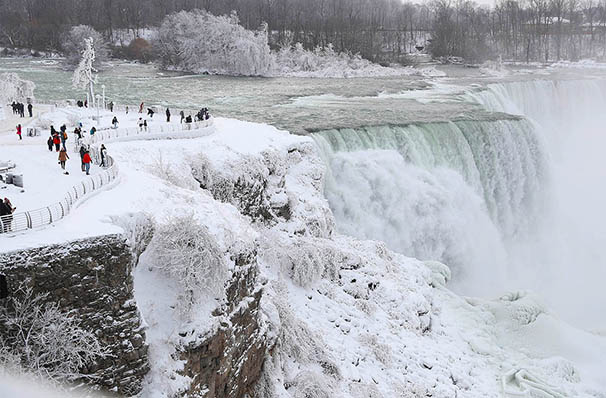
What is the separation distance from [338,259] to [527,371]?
21.7 ft

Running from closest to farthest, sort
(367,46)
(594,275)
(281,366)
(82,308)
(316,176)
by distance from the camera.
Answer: (82,308), (281,366), (316,176), (594,275), (367,46)

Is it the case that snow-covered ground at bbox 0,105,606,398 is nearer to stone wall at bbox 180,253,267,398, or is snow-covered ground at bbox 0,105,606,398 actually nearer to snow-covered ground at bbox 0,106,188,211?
stone wall at bbox 180,253,267,398

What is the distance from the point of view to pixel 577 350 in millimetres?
20375

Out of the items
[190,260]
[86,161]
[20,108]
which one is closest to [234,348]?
[190,260]

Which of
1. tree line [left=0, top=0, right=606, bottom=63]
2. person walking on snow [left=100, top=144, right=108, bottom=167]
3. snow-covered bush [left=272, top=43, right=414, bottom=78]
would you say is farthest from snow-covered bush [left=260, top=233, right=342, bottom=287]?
tree line [left=0, top=0, right=606, bottom=63]

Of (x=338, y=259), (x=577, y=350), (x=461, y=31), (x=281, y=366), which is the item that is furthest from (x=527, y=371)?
(x=461, y=31)

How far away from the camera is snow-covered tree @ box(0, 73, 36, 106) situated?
32250mm

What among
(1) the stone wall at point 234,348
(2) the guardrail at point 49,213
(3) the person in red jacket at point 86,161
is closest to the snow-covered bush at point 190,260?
(1) the stone wall at point 234,348

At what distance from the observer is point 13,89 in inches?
1287

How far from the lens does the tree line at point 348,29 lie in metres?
89.1

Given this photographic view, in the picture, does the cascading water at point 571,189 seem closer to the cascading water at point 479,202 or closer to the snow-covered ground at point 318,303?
the cascading water at point 479,202

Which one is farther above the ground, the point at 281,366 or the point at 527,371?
the point at 281,366

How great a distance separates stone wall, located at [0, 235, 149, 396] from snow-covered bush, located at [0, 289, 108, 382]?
21cm

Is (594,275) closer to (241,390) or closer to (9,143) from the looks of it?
(241,390)
